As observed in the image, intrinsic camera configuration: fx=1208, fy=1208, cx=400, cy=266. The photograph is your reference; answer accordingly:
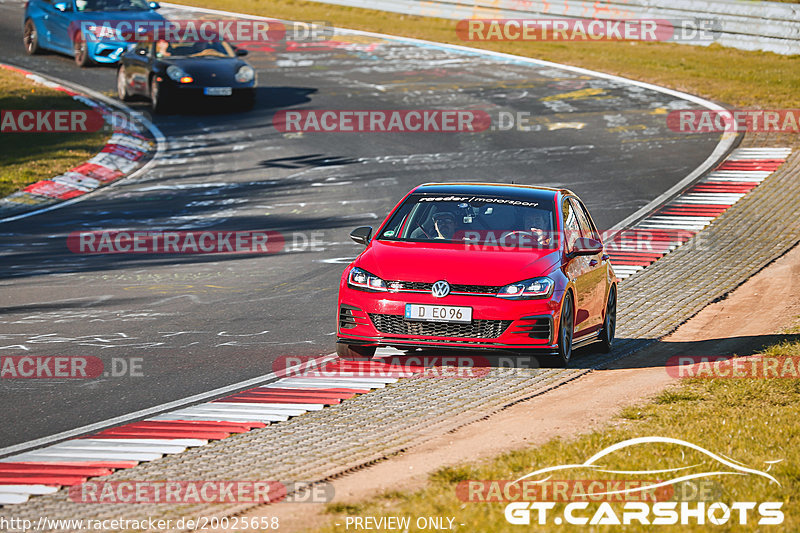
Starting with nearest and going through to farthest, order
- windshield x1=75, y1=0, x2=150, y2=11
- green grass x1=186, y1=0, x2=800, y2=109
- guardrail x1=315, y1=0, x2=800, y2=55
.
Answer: green grass x1=186, y1=0, x2=800, y2=109, windshield x1=75, y1=0, x2=150, y2=11, guardrail x1=315, y1=0, x2=800, y2=55

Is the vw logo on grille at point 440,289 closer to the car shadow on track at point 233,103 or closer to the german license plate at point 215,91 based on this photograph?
the german license plate at point 215,91

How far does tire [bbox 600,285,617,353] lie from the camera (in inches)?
461

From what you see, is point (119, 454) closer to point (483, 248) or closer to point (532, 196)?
point (483, 248)

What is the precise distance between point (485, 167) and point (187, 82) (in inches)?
309

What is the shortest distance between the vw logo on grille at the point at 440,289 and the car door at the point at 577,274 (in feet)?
3.95

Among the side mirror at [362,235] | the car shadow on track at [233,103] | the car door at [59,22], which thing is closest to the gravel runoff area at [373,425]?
the side mirror at [362,235]

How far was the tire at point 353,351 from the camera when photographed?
34.7 feet

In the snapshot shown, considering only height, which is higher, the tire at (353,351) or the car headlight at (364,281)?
the car headlight at (364,281)

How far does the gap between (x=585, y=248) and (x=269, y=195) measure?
1077cm

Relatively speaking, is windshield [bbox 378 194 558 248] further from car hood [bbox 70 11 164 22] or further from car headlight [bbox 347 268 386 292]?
car hood [bbox 70 11 164 22]

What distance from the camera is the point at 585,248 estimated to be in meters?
11.1

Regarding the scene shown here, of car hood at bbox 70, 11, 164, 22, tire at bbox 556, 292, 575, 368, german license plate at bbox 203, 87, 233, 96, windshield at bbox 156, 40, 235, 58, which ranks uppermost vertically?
car hood at bbox 70, 11, 164, 22

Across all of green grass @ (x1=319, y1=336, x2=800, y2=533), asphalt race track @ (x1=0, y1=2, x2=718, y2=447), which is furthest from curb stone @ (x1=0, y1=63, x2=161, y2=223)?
green grass @ (x1=319, y1=336, x2=800, y2=533)

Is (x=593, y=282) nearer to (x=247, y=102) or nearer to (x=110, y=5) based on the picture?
(x=247, y=102)
